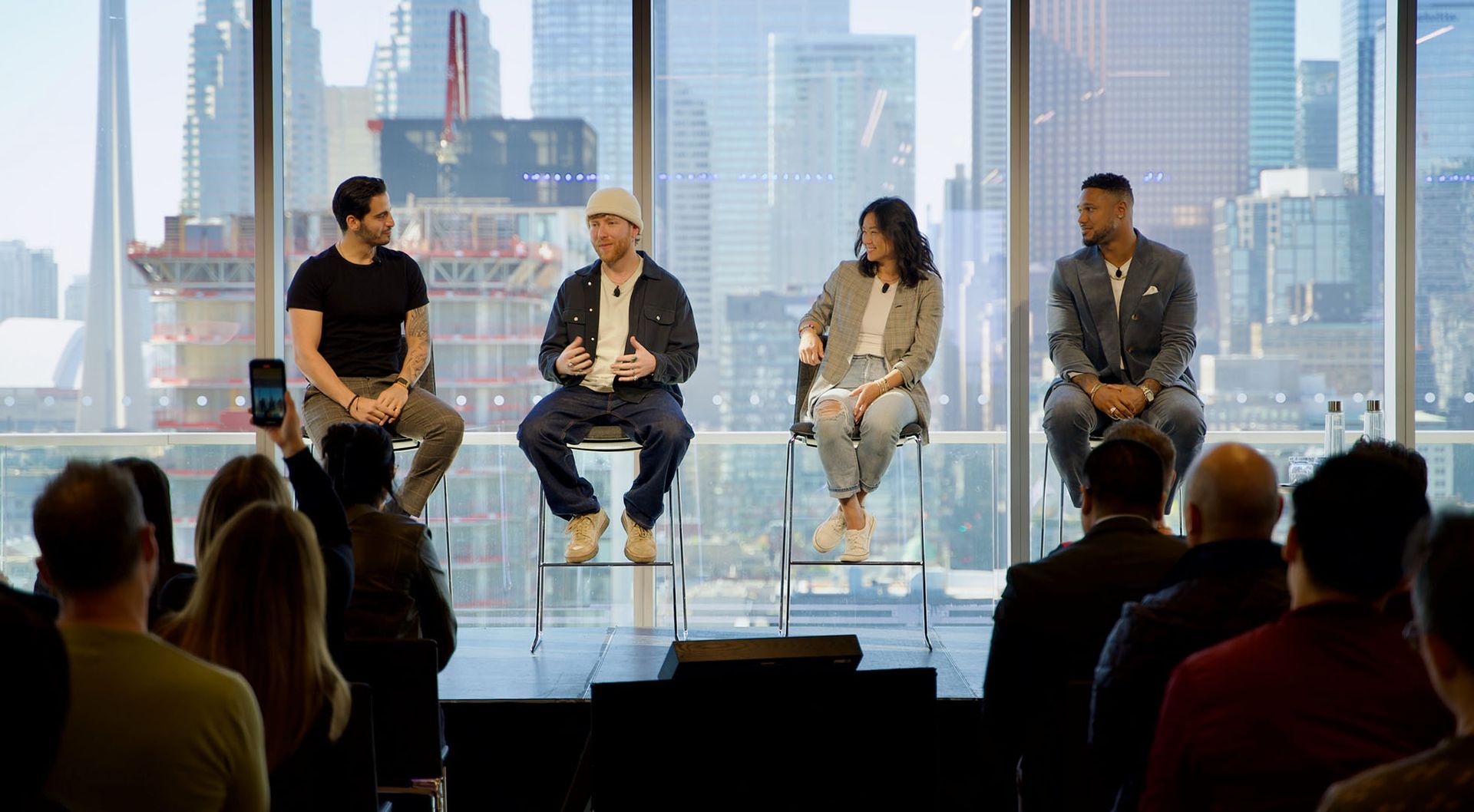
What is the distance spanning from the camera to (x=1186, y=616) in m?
1.82

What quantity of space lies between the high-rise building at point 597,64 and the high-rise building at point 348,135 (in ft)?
2.51

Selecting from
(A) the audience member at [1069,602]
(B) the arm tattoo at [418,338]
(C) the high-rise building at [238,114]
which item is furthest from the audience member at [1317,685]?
(C) the high-rise building at [238,114]

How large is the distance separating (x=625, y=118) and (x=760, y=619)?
2140 mm

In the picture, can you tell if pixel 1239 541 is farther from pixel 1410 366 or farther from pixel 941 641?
pixel 1410 366

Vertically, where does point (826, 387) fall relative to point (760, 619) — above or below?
above

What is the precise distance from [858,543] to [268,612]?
2.53 meters

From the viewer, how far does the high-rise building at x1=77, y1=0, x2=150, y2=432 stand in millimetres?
5023

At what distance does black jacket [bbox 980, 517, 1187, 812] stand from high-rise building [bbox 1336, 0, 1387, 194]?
11.5ft

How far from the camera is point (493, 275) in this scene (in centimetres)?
501

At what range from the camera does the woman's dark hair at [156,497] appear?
238 cm

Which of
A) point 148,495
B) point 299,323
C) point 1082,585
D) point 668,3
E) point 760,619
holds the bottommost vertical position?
point 760,619

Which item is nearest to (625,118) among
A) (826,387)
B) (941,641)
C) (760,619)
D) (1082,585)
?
(826,387)

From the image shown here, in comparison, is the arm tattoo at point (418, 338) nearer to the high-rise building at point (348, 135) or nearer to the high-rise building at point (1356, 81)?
the high-rise building at point (348, 135)

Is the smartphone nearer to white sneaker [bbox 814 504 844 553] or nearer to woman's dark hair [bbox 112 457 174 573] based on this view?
woman's dark hair [bbox 112 457 174 573]
